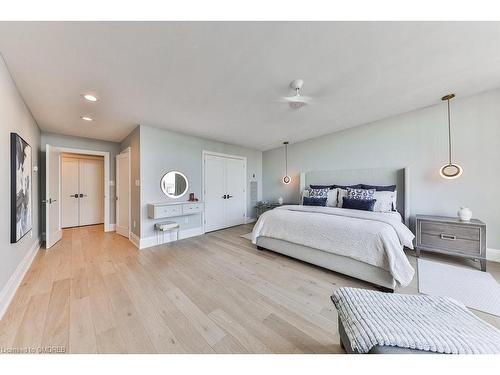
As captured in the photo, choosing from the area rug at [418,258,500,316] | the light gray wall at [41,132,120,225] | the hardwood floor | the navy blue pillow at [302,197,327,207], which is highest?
the light gray wall at [41,132,120,225]

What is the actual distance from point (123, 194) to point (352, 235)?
4481 mm

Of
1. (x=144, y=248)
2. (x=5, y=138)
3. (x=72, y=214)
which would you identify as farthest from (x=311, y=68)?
(x=72, y=214)

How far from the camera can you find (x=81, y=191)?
4.90 m

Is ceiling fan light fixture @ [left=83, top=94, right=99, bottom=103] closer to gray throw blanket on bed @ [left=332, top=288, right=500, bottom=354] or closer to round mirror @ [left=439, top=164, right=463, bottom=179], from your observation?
gray throw blanket on bed @ [left=332, top=288, right=500, bottom=354]

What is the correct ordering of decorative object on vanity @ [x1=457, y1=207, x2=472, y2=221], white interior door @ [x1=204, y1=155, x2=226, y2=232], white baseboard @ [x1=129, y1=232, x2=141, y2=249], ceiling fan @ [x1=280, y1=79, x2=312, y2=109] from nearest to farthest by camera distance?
1. ceiling fan @ [x1=280, y1=79, x2=312, y2=109]
2. decorative object on vanity @ [x1=457, y1=207, x2=472, y2=221]
3. white baseboard @ [x1=129, y1=232, x2=141, y2=249]
4. white interior door @ [x1=204, y1=155, x2=226, y2=232]

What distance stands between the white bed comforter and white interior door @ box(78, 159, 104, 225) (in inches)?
199

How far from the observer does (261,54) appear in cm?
165

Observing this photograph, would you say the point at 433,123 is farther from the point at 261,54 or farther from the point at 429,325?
the point at 429,325

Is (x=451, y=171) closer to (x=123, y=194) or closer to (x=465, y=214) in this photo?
(x=465, y=214)

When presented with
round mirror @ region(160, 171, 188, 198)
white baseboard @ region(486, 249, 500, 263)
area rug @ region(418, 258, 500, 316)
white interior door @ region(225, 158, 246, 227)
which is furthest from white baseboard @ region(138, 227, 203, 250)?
white baseboard @ region(486, 249, 500, 263)

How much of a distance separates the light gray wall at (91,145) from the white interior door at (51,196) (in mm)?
334

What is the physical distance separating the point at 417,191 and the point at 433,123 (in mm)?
1201

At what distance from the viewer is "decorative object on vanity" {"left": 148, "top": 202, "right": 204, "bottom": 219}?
3203 mm

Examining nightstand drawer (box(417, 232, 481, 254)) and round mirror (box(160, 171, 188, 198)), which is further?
round mirror (box(160, 171, 188, 198))
